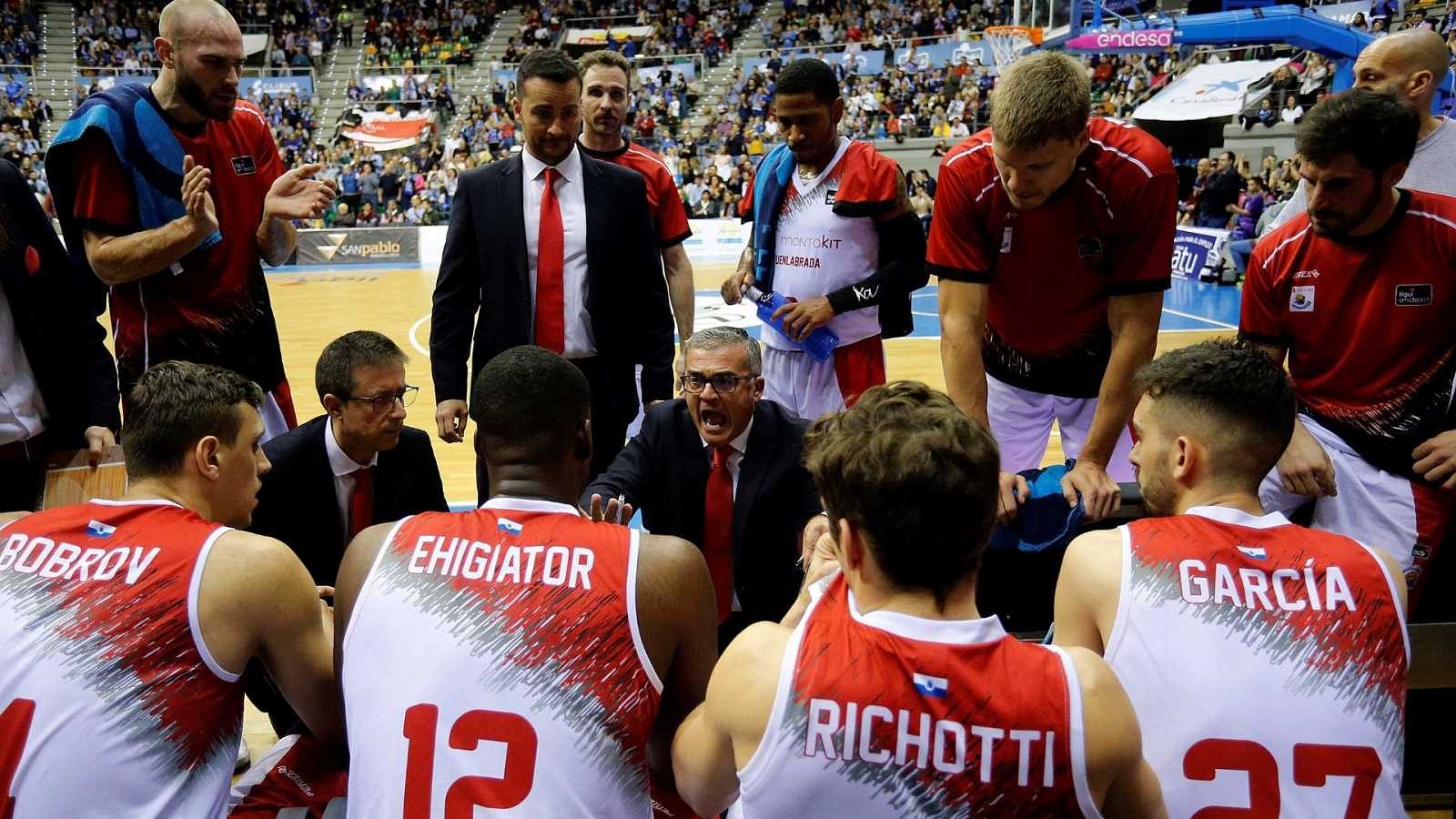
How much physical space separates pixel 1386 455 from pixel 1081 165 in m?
1.18

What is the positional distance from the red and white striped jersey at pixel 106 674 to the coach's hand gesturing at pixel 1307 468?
2.63m

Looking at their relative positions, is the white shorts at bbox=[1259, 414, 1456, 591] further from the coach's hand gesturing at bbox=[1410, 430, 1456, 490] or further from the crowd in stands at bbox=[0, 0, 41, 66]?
the crowd in stands at bbox=[0, 0, 41, 66]

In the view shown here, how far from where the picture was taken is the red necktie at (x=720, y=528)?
318cm

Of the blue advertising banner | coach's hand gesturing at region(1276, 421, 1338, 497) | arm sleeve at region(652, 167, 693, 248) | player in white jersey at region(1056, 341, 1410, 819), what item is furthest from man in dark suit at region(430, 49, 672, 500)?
the blue advertising banner

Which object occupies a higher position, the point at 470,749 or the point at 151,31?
the point at 151,31

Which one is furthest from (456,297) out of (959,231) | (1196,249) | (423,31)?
(423,31)

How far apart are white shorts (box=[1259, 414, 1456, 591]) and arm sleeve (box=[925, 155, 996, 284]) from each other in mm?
788

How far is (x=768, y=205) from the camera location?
177 inches

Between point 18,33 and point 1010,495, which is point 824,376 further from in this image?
point 18,33

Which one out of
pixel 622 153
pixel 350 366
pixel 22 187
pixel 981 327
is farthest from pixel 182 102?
pixel 981 327

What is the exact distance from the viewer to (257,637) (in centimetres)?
193

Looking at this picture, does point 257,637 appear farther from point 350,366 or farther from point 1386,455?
point 1386,455

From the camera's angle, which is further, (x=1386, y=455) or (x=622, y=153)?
(x=622, y=153)

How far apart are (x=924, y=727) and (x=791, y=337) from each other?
121 inches
